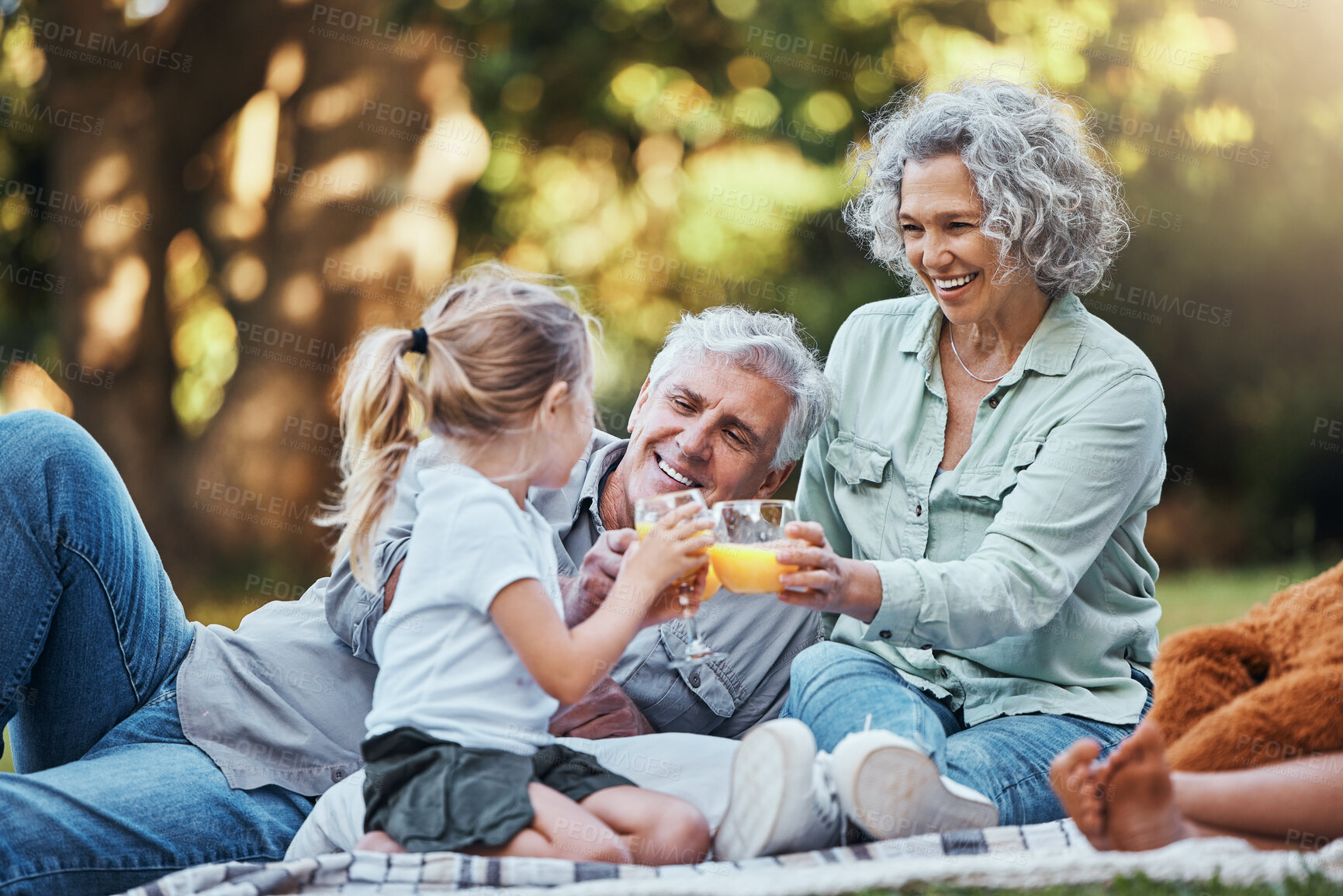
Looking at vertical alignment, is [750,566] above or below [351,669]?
above

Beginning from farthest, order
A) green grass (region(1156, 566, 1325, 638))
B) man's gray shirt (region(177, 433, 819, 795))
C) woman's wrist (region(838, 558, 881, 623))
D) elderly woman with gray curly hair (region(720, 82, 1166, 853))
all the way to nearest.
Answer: green grass (region(1156, 566, 1325, 638)) < man's gray shirt (region(177, 433, 819, 795)) < elderly woman with gray curly hair (region(720, 82, 1166, 853)) < woman's wrist (region(838, 558, 881, 623))

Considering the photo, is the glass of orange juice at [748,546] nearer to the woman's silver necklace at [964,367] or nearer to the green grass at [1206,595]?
the woman's silver necklace at [964,367]

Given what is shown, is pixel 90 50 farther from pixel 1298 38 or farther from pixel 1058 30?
pixel 1298 38

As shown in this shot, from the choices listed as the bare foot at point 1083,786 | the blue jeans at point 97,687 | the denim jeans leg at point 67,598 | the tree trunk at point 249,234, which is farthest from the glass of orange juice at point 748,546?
the tree trunk at point 249,234

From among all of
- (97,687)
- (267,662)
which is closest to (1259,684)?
(267,662)

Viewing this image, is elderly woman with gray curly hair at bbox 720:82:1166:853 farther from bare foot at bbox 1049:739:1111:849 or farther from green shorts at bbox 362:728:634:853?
green shorts at bbox 362:728:634:853

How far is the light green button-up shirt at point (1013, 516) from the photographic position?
2695 mm

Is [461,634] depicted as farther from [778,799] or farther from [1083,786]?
[1083,786]

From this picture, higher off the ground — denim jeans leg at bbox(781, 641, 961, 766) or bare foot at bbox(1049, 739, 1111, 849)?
bare foot at bbox(1049, 739, 1111, 849)

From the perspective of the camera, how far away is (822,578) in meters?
2.46

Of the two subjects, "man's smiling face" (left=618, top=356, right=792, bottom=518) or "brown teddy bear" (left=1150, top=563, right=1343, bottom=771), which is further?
"man's smiling face" (left=618, top=356, right=792, bottom=518)

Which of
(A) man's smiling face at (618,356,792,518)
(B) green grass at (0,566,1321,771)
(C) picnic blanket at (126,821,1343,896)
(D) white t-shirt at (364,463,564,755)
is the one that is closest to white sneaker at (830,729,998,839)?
(C) picnic blanket at (126,821,1343,896)

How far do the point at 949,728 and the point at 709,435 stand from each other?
920 millimetres

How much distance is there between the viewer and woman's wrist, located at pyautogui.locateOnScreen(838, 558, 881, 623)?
2.55 m
